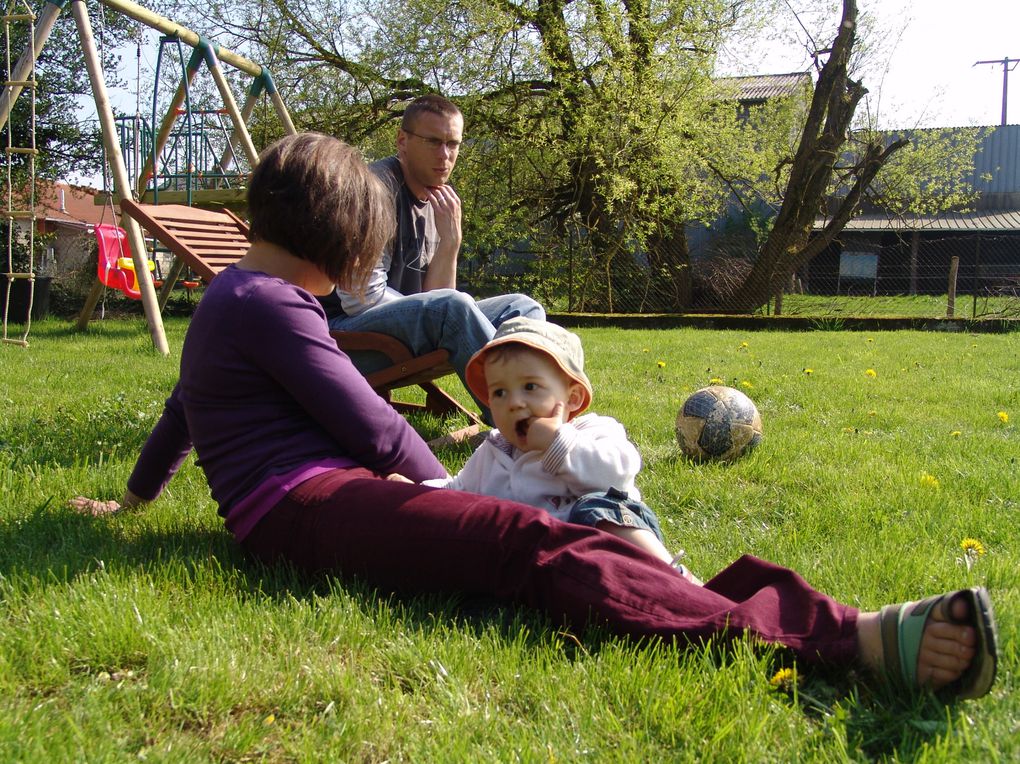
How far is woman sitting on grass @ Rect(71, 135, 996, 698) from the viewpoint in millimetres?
1886

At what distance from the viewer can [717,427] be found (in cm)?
385

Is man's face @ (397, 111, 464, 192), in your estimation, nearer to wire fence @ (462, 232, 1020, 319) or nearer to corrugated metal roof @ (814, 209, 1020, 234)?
wire fence @ (462, 232, 1020, 319)

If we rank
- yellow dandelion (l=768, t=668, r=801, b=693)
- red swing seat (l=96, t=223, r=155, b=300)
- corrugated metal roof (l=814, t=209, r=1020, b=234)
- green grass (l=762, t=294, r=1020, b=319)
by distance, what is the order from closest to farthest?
yellow dandelion (l=768, t=668, r=801, b=693) → red swing seat (l=96, t=223, r=155, b=300) → green grass (l=762, t=294, r=1020, b=319) → corrugated metal roof (l=814, t=209, r=1020, b=234)

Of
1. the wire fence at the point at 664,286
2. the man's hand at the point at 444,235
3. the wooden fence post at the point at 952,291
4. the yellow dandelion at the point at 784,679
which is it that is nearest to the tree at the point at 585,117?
the wire fence at the point at 664,286

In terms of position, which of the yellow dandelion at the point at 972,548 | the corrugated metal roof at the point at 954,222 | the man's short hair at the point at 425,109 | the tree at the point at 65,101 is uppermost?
the tree at the point at 65,101

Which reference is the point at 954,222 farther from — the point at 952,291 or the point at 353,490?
the point at 353,490

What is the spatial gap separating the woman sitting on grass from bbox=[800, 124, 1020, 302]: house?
2019 centimetres

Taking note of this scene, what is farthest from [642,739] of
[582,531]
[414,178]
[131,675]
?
[414,178]

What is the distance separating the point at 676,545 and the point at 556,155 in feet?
43.0

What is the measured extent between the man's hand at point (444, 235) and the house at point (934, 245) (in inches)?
711

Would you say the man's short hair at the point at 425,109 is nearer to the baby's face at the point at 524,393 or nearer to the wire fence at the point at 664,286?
the baby's face at the point at 524,393

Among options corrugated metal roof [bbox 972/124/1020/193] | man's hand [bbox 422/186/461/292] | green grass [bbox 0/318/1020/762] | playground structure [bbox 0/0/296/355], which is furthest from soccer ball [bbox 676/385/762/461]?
corrugated metal roof [bbox 972/124/1020/193]

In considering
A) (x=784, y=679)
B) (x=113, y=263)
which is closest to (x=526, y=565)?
(x=784, y=679)

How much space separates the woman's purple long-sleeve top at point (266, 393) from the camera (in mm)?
2305
